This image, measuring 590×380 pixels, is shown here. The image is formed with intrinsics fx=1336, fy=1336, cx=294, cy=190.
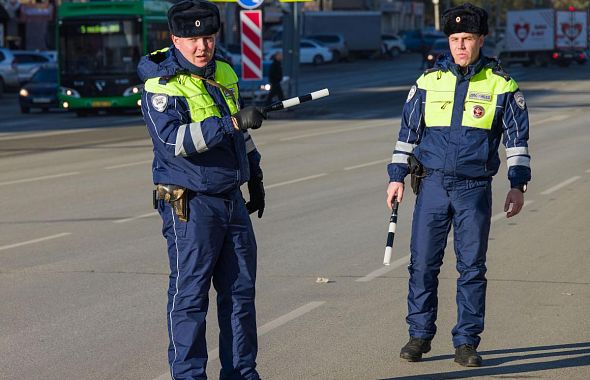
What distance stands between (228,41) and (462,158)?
68.6 meters

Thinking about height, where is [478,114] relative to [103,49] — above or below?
above

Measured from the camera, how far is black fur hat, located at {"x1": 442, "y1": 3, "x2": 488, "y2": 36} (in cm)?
693

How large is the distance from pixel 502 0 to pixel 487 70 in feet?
387

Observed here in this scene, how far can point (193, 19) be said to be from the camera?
5.77m

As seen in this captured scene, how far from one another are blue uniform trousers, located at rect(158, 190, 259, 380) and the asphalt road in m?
1.07

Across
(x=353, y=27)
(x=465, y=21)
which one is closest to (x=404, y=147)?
(x=465, y=21)

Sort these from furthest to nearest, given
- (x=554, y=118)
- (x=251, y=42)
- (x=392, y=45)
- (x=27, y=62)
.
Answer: (x=392, y=45) → (x=27, y=62) → (x=251, y=42) → (x=554, y=118)

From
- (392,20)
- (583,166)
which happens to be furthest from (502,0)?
(583,166)

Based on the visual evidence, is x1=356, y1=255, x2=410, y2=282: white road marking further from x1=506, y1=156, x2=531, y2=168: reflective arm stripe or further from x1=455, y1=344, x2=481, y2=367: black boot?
x1=506, y1=156, x2=531, y2=168: reflective arm stripe

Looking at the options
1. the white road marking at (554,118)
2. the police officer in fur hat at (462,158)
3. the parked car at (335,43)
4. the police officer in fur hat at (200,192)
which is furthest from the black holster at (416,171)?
the parked car at (335,43)

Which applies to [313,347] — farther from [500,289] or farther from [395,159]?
[500,289]

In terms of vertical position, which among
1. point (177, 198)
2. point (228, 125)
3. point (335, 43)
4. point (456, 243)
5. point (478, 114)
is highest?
point (228, 125)

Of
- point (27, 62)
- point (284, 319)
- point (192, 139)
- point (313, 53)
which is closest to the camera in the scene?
point (192, 139)

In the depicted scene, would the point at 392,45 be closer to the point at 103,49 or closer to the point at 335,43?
the point at 335,43
